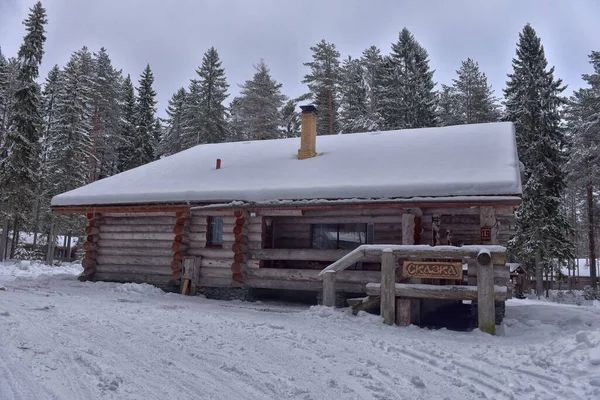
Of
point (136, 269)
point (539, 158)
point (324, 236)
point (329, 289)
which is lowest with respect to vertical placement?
point (136, 269)

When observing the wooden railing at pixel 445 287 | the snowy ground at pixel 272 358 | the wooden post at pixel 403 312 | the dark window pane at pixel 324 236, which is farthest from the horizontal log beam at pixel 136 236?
the wooden post at pixel 403 312

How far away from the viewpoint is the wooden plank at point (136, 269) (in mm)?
13812

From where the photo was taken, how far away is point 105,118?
38.2 meters

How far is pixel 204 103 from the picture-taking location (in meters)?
36.1

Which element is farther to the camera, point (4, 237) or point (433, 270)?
point (4, 237)

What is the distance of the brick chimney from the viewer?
15.6m

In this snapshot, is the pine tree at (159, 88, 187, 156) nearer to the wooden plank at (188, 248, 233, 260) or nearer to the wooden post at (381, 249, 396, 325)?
the wooden plank at (188, 248, 233, 260)

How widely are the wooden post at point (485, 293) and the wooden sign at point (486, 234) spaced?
9.52 ft

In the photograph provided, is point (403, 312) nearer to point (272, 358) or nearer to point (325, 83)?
point (272, 358)

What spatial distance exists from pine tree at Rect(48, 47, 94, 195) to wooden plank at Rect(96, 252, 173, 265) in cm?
1827

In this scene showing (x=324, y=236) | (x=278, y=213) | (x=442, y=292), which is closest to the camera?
(x=442, y=292)

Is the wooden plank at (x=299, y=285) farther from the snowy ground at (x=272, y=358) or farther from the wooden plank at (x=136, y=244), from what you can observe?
the wooden plank at (x=136, y=244)

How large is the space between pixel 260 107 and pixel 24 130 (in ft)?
54.8

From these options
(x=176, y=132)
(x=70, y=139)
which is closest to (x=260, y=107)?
(x=176, y=132)
